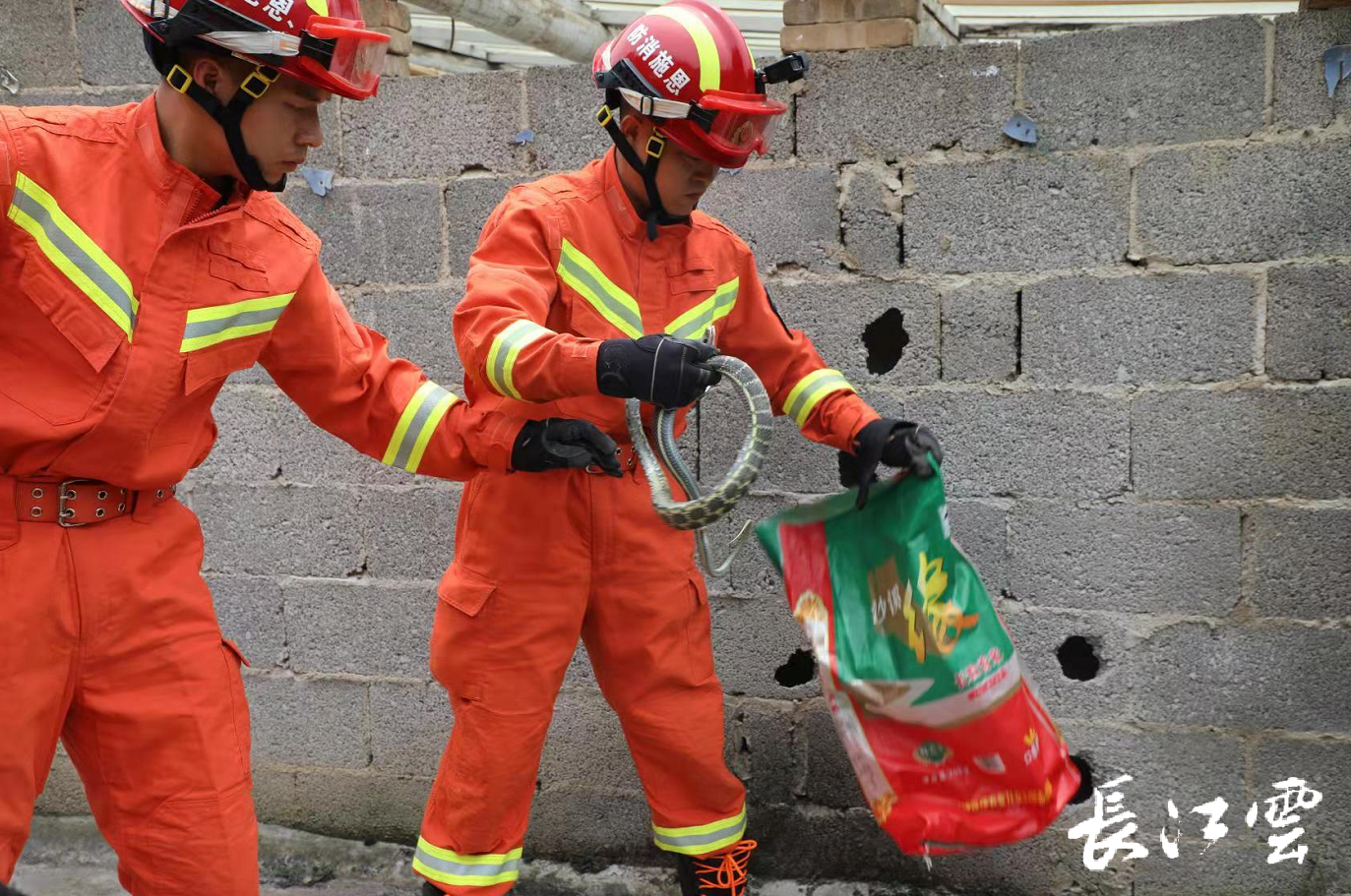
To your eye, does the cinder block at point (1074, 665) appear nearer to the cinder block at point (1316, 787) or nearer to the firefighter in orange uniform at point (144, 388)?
the cinder block at point (1316, 787)

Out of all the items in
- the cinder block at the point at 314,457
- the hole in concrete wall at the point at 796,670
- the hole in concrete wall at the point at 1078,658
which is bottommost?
the hole in concrete wall at the point at 796,670

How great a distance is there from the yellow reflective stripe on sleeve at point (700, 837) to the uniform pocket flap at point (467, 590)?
69 centimetres

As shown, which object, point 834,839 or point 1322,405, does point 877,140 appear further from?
point 834,839

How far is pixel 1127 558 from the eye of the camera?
10.6 feet

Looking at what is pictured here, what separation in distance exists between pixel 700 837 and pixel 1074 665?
1086mm

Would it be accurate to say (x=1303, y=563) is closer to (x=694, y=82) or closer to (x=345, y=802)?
(x=694, y=82)

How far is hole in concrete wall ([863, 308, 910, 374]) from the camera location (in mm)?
3346

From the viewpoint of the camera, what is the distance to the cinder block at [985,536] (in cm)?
332

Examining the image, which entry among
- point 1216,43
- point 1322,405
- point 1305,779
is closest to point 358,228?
point 1216,43

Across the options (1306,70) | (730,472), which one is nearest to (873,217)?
(1306,70)

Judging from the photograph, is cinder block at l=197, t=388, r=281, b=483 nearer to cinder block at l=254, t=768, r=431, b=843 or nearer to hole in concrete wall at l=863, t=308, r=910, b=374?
cinder block at l=254, t=768, r=431, b=843

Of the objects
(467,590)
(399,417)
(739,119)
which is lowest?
(467,590)

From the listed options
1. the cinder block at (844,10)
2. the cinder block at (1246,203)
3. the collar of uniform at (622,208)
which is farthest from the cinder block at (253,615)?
the cinder block at (1246,203)

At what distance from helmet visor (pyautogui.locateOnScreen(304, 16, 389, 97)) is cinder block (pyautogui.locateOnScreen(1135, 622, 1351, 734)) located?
7.47 ft
